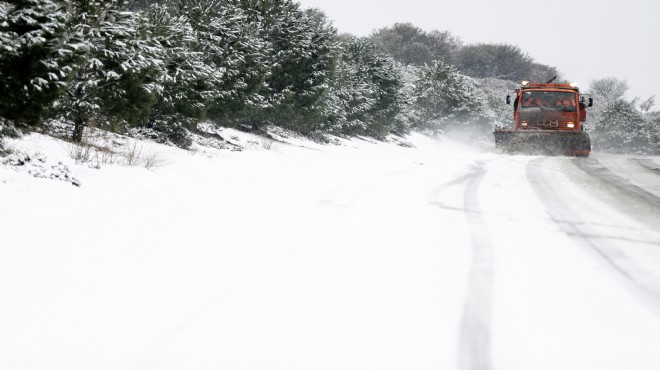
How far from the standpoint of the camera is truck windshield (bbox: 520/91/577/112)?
16875 millimetres

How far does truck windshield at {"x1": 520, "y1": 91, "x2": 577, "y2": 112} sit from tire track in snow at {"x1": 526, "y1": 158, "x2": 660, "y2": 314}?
1048 cm

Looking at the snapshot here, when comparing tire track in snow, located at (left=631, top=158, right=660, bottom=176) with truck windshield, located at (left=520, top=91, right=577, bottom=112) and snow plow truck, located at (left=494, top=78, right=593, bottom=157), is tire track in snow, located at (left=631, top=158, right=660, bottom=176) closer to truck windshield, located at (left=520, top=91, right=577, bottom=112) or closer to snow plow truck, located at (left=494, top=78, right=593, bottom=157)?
snow plow truck, located at (left=494, top=78, right=593, bottom=157)

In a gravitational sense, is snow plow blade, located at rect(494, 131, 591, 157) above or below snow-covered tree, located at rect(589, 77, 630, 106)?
below

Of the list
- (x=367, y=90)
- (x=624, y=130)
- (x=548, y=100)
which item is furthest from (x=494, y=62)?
(x=548, y=100)

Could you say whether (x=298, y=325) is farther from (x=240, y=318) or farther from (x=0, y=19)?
(x=0, y=19)

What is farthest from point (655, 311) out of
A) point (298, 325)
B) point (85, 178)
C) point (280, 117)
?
point (280, 117)

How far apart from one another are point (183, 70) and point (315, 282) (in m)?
8.92

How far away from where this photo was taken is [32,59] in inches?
201

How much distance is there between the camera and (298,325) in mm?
1824

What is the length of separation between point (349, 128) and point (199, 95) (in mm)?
15430

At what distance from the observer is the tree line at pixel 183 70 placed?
5148 mm

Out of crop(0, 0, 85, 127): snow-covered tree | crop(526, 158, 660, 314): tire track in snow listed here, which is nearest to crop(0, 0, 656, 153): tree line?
crop(0, 0, 85, 127): snow-covered tree

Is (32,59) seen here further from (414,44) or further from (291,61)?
(414,44)

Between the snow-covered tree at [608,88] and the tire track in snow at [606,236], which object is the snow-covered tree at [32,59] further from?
the snow-covered tree at [608,88]
